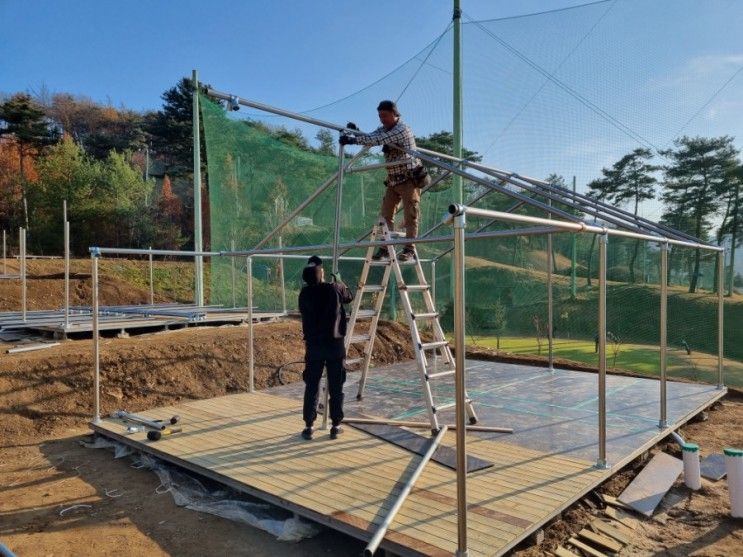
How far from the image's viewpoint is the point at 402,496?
2770mm

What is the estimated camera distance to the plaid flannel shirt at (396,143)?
12.6 feet

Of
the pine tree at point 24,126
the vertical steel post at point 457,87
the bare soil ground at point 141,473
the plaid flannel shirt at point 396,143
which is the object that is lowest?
the bare soil ground at point 141,473

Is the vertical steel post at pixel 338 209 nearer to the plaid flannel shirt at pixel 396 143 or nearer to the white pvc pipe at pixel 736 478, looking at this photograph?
the plaid flannel shirt at pixel 396 143

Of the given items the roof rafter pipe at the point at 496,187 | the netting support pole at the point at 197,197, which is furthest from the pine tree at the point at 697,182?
the netting support pole at the point at 197,197

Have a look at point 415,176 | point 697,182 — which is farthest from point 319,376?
point 697,182

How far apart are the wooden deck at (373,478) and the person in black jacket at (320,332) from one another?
0.34m

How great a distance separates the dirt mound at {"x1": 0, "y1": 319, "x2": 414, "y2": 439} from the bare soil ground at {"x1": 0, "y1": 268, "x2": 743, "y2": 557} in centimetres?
1

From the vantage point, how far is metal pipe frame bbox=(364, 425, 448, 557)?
2356 mm

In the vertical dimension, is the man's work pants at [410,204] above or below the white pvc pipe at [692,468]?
above

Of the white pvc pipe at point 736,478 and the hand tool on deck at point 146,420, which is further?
the hand tool on deck at point 146,420

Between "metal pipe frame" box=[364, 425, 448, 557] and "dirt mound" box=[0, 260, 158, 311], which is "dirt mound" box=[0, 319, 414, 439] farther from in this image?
"dirt mound" box=[0, 260, 158, 311]

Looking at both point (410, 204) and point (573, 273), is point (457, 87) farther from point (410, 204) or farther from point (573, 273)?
point (573, 273)

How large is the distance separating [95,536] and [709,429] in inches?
201

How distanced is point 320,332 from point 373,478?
113 cm
